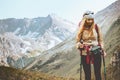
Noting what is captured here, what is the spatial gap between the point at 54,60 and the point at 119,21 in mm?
51310

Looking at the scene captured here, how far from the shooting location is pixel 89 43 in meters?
12.1

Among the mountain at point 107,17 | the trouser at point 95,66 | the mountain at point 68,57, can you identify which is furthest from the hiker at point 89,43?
the mountain at point 107,17

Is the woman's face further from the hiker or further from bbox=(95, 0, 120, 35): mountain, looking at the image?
bbox=(95, 0, 120, 35): mountain

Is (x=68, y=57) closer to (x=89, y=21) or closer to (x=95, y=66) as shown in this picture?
(x=89, y=21)

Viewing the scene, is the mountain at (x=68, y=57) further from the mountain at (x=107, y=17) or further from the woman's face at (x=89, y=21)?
the woman's face at (x=89, y=21)

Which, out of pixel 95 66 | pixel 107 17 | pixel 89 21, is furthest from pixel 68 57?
pixel 95 66

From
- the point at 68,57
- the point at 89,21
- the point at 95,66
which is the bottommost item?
the point at 68,57

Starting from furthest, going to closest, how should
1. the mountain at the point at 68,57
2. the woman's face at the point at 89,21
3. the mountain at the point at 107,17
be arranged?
the mountain at the point at 107,17
the mountain at the point at 68,57
the woman's face at the point at 89,21

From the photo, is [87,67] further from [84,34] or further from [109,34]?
[109,34]

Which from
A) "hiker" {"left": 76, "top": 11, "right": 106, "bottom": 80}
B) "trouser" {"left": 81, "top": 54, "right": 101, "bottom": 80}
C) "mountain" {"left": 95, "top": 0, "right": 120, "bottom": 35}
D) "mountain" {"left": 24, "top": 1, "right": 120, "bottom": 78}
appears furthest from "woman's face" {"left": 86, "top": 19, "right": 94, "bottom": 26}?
"mountain" {"left": 95, "top": 0, "right": 120, "bottom": 35}

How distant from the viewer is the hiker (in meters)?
11.9

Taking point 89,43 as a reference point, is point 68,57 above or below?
below

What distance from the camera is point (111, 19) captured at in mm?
162250

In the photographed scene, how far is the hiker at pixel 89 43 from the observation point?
11.9 meters
